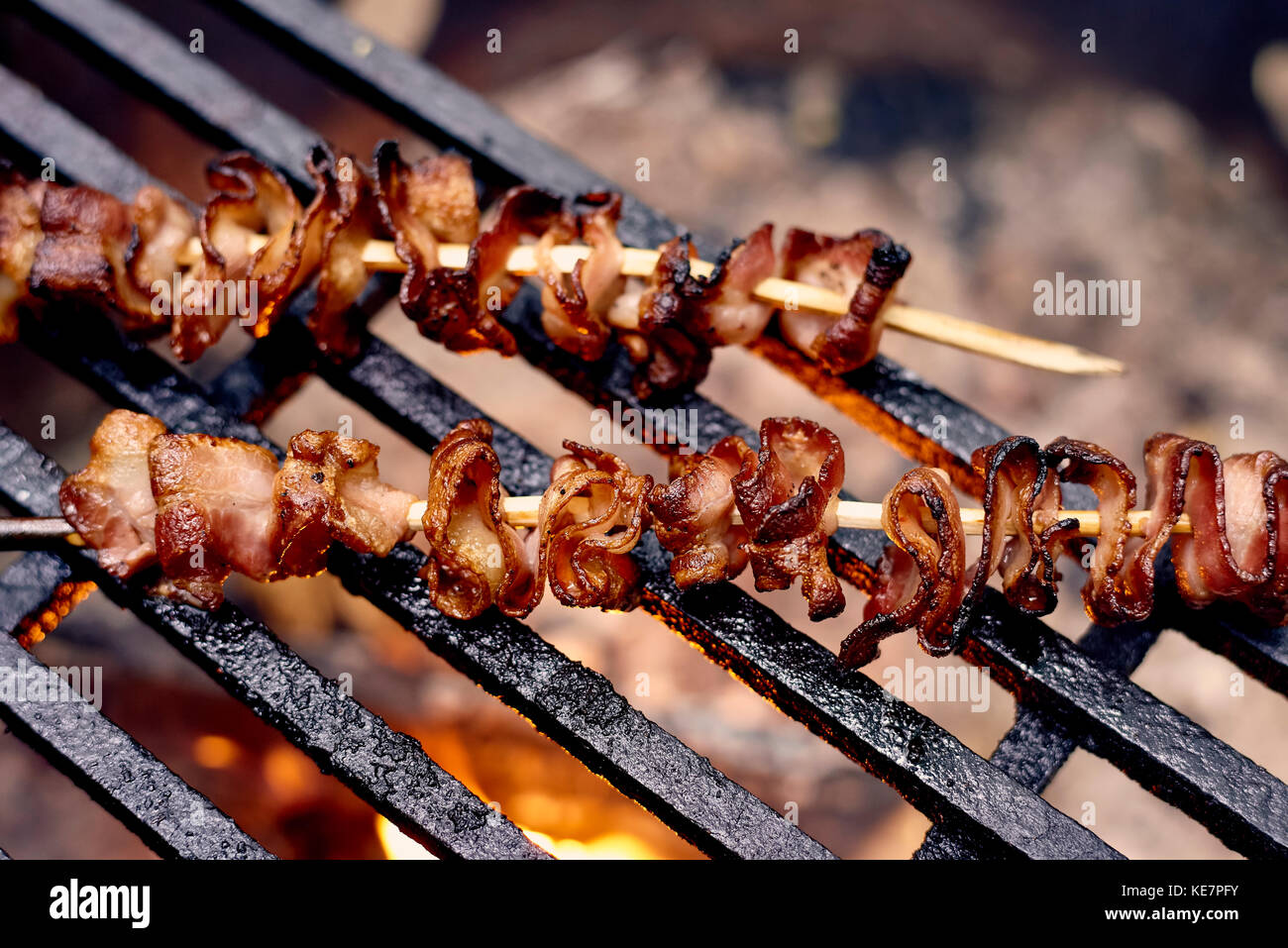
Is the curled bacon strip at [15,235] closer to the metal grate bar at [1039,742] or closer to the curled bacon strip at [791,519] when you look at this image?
the curled bacon strip at [791,519]

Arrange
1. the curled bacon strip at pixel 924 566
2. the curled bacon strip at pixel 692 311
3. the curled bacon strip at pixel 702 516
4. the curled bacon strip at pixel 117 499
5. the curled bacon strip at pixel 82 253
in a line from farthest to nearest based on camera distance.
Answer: the curled bacon strip at pixel 82 253 < the curled bacon strip at pixel 692 311 < the curled bacon strip at pixel 117 499 < the curled bacon strip at pixel 702 516 < the curled bacon strip at pixel 924 566

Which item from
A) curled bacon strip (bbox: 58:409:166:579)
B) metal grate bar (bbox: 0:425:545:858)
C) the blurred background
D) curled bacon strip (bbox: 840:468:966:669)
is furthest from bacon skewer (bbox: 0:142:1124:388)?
the blurred background

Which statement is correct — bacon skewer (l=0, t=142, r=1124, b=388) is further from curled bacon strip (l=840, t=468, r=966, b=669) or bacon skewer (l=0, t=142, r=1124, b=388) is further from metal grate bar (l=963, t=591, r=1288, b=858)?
metal grate bar (l=963, t=591, r=1288, b=858)

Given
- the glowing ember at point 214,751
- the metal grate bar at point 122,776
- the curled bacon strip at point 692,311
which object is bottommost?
the glowing ember at point 214,751

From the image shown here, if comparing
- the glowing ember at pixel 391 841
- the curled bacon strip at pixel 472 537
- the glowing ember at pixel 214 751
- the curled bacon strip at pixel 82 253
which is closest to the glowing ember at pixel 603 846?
the glowing ember at pixel 391 841

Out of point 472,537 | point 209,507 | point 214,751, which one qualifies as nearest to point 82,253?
point 209,507
